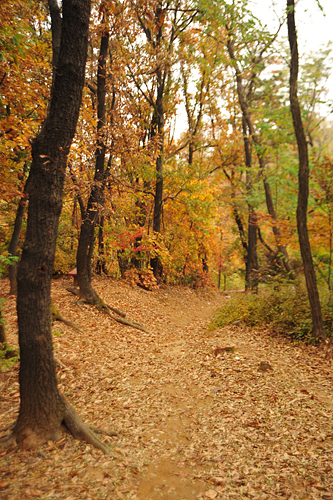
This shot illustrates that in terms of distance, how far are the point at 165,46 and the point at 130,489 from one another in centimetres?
1543

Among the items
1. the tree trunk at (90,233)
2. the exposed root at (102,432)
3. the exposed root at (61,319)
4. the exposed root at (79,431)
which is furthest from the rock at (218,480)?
the tree trunk at (90,233)

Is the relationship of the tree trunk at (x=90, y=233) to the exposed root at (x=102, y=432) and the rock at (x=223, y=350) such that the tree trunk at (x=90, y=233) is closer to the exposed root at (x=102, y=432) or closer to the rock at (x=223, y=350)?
the rock at (x=223, y=350)

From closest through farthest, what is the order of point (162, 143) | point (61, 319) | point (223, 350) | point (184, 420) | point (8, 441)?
point (8, 441) < point (184, 420) < point (223, 350) < point (61, 319) < point (162, 143)

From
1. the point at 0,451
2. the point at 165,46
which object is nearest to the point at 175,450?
the point at 0,451

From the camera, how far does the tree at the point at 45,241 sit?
318 centimetres

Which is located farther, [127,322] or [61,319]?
[127,322]

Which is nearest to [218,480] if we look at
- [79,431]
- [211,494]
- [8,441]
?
[211,494]

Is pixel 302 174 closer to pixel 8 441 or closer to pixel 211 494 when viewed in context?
pixel 211 494

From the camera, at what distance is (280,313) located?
8.50 metres

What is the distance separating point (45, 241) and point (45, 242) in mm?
11

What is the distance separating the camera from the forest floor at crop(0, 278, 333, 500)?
3.02m

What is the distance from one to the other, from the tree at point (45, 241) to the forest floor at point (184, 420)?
415mm

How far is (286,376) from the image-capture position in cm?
536

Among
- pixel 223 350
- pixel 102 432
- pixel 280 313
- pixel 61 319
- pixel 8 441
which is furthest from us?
pixel 280 313
